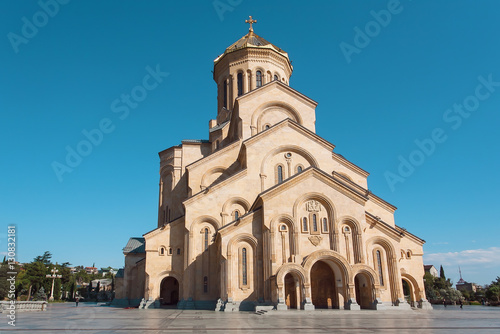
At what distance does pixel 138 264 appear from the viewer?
31.1 m

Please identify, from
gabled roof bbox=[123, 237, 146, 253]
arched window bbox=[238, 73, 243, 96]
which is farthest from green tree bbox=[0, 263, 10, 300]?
arched window bbox=[238, 73, 243, 96]

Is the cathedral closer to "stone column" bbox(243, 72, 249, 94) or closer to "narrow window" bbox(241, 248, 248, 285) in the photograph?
"narrow window" bbox(241, 248, 248, 285)

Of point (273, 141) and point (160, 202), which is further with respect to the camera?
point (160, 202)

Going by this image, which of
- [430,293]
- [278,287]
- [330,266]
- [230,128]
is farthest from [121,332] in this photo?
[430,293]

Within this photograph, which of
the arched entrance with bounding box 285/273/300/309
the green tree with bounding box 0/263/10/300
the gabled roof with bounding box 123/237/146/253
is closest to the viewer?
the arched entrance with bounding box 285/273/300/309

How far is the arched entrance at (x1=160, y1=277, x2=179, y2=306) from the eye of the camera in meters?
30.1

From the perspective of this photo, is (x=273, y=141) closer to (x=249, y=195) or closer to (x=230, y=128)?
(x=249, y=195)

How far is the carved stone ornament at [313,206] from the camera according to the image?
72.5 feet

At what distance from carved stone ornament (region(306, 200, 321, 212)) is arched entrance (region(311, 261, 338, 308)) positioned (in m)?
3.36

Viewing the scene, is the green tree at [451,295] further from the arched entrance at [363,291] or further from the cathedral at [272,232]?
the arched entrance at [363,291]

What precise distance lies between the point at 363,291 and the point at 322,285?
241 cm

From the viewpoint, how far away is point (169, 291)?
30.4 m

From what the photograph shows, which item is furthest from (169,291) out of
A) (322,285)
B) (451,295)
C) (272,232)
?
(451,295)

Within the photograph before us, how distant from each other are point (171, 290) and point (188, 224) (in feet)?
28.8
